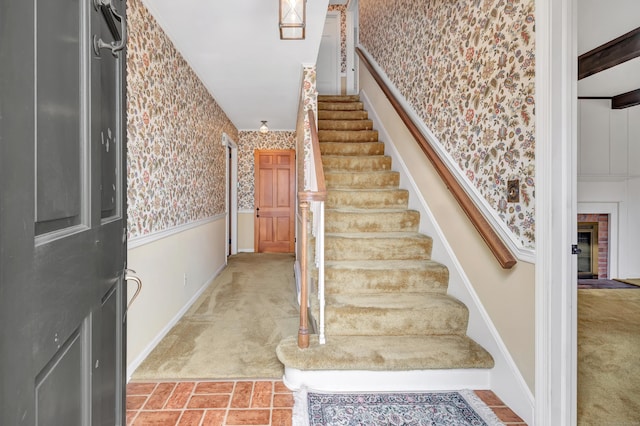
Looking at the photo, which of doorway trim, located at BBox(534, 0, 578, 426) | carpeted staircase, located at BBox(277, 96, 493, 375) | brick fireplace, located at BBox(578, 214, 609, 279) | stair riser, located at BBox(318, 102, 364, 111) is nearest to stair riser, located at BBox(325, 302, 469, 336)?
carpeted staircase, located at BBox(277, 96, 493, 375)

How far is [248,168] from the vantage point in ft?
20.8

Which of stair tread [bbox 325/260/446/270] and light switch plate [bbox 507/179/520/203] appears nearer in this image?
light switch plate [bbox 507/179/520/203]

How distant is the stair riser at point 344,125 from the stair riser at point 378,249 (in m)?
2.00

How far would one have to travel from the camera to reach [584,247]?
457 cm

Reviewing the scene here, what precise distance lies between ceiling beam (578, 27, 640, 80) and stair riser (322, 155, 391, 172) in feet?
6.33

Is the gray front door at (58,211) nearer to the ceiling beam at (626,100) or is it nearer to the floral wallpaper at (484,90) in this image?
the floral wallpaper at (484,90)

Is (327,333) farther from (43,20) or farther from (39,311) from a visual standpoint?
(43,20)

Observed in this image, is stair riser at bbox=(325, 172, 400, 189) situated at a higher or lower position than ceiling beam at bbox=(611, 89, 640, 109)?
lower

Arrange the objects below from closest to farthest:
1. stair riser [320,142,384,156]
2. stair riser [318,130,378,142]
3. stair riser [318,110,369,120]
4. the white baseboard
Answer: the white baseboard < stair riser [320,142,384,156] < stair riser [318,130,378,142] < stair riser [318,110,369,120]

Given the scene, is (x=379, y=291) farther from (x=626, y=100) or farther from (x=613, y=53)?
(x=626, y=100)

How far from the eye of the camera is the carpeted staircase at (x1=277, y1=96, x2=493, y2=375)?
5.95 ft

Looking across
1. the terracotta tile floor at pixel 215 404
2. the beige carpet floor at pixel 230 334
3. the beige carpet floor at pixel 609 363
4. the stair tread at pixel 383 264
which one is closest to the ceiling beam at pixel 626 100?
the beige carpet floor at pixel 609 363

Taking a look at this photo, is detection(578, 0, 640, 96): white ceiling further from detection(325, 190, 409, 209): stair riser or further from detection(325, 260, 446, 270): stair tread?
detection(325, 260, 446, 270): stair tread


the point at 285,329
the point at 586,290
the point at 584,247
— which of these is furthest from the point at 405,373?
the point at 584,247
